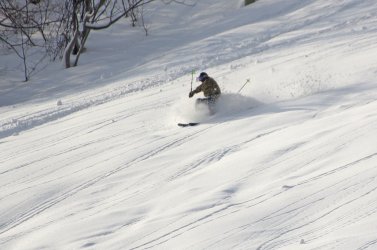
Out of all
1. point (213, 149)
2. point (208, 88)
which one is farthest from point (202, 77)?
point (213, 149)

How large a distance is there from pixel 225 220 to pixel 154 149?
3.06 m

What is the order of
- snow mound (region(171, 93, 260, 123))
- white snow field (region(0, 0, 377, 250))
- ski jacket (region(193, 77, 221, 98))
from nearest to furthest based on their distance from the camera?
white snow field (region(0, 0, 377, 250)), ski jacket (region(193, 77, 221, 98)), snow mound (region(171, 93, 260, 123))

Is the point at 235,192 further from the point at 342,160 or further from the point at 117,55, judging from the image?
the point at 117,55

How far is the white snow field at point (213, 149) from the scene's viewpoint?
5.02 m

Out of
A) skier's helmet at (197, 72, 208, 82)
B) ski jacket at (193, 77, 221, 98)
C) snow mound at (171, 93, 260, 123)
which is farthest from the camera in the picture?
snow mound at (171, 93, 260, 123)

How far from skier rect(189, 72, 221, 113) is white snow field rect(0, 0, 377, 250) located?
21 centimetres

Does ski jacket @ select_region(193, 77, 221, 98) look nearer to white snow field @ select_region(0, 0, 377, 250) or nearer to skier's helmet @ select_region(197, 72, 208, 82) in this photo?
skier's helmet @ select_region(197, 72, 208, 82)

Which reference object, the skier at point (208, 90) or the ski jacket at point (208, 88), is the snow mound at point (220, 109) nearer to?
the skier at point (208, 90)

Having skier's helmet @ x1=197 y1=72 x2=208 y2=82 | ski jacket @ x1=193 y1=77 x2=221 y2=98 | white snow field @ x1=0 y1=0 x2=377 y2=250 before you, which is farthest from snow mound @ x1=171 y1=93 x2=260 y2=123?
skier's helmet @ x1=197 y1=72 x2=208 y2=82

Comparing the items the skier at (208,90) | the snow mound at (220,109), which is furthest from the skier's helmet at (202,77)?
the snow mound at (220,109)

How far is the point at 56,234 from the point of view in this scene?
5.67 m

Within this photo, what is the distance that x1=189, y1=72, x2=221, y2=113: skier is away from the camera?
28.5ft

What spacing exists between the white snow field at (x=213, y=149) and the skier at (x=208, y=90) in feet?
0.70

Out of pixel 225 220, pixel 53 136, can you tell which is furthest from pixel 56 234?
pixel 53 136
